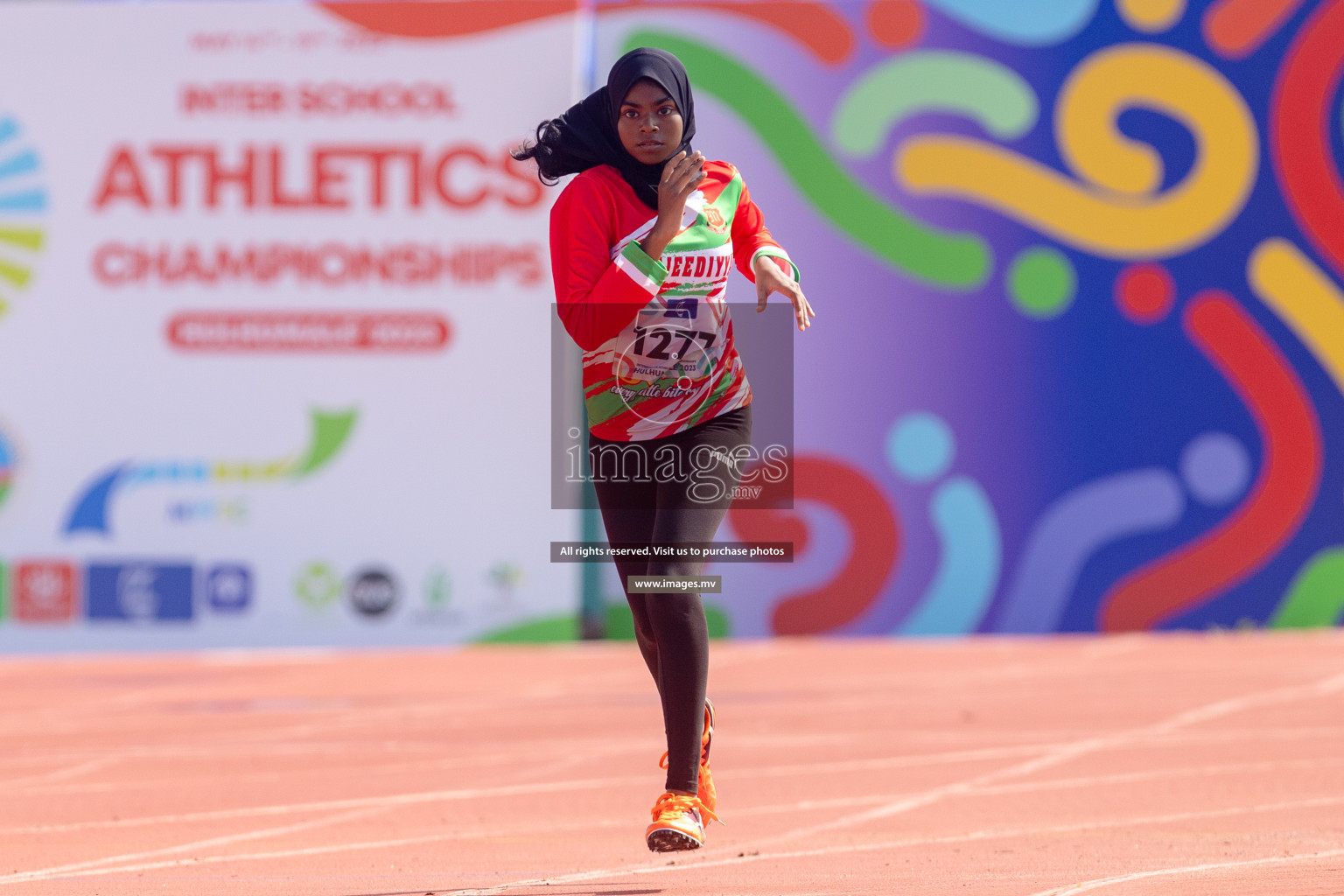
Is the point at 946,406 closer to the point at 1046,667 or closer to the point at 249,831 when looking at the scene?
the point at 1046,667

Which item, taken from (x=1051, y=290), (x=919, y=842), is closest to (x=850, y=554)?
(x=1051, y=290)

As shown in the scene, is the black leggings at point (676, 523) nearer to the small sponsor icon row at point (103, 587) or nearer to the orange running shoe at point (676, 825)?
the orange running shoe at point (676, 825)

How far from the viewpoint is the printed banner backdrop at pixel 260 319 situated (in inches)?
473

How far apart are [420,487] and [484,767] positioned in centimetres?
519

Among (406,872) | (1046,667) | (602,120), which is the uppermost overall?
(602,120)

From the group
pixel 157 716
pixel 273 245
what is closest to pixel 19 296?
pixel 273 245

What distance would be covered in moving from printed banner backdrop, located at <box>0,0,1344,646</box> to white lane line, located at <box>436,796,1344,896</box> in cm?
646

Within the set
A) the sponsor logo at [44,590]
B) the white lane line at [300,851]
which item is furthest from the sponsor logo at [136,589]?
the white lane line at [300,851]

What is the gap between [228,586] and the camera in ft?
39.7

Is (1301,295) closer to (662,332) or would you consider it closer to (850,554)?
(850,554)

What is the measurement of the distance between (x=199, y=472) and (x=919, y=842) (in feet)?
26.2

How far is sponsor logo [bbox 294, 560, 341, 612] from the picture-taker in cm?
1209

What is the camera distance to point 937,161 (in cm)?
1234

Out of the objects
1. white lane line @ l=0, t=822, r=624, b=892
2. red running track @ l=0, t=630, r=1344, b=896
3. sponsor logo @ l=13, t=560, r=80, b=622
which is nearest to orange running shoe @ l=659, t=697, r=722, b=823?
red running track @ l=0, t=630, r=1344, b=896
